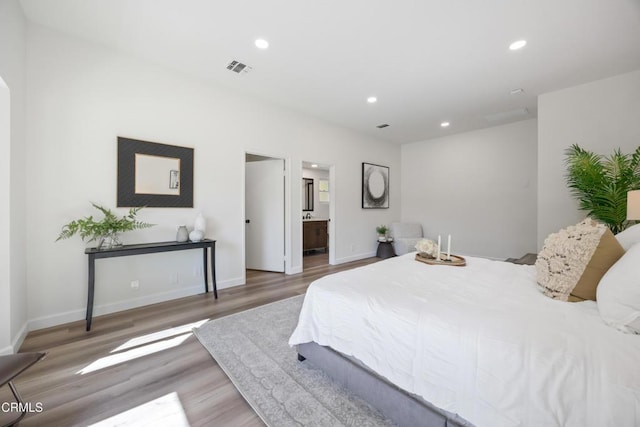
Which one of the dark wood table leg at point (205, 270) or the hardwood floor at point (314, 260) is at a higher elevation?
the dark wood table leg at point (205, 270)

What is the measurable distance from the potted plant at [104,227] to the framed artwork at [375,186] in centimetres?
426

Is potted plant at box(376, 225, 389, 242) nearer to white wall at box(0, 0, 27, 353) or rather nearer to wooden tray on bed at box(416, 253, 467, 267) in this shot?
wooden tray on bed at box(416, 253, 467, 267)

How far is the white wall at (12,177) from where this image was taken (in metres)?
1.88

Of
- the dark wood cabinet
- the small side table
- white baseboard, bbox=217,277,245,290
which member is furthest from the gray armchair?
white baseboard, bbox=217,277,245,290

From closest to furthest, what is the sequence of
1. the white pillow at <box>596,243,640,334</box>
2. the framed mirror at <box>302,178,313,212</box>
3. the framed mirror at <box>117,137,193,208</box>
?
1. the white pillow at <box>596,243,640,334</box>
2. the framed mirror at <box>117,137,193,208</box>
3. the framed mirror at <box>302,178,313,212</box>

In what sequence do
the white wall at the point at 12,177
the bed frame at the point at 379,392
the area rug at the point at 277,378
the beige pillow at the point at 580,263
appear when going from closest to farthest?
the bed frame at the point at 379,392 < the beige pillow at the point at 580,263 < the area rug at the point at 277,378 < the white wall at the point at 12,177

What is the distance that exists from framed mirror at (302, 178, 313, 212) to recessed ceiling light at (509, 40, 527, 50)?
206 inches

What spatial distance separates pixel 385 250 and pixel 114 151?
200 inches

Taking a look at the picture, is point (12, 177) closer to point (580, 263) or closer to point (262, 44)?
point (262, 44)

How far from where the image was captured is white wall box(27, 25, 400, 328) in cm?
240

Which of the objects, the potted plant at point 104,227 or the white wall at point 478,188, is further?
the white wall at point 478,188

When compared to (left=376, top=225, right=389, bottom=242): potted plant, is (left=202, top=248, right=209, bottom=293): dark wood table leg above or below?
below

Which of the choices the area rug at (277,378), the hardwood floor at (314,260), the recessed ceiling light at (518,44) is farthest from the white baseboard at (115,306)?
the recessed ceiling light at (518,44)

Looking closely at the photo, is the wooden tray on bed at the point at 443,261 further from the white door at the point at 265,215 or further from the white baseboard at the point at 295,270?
the white door at the point at 265,215
